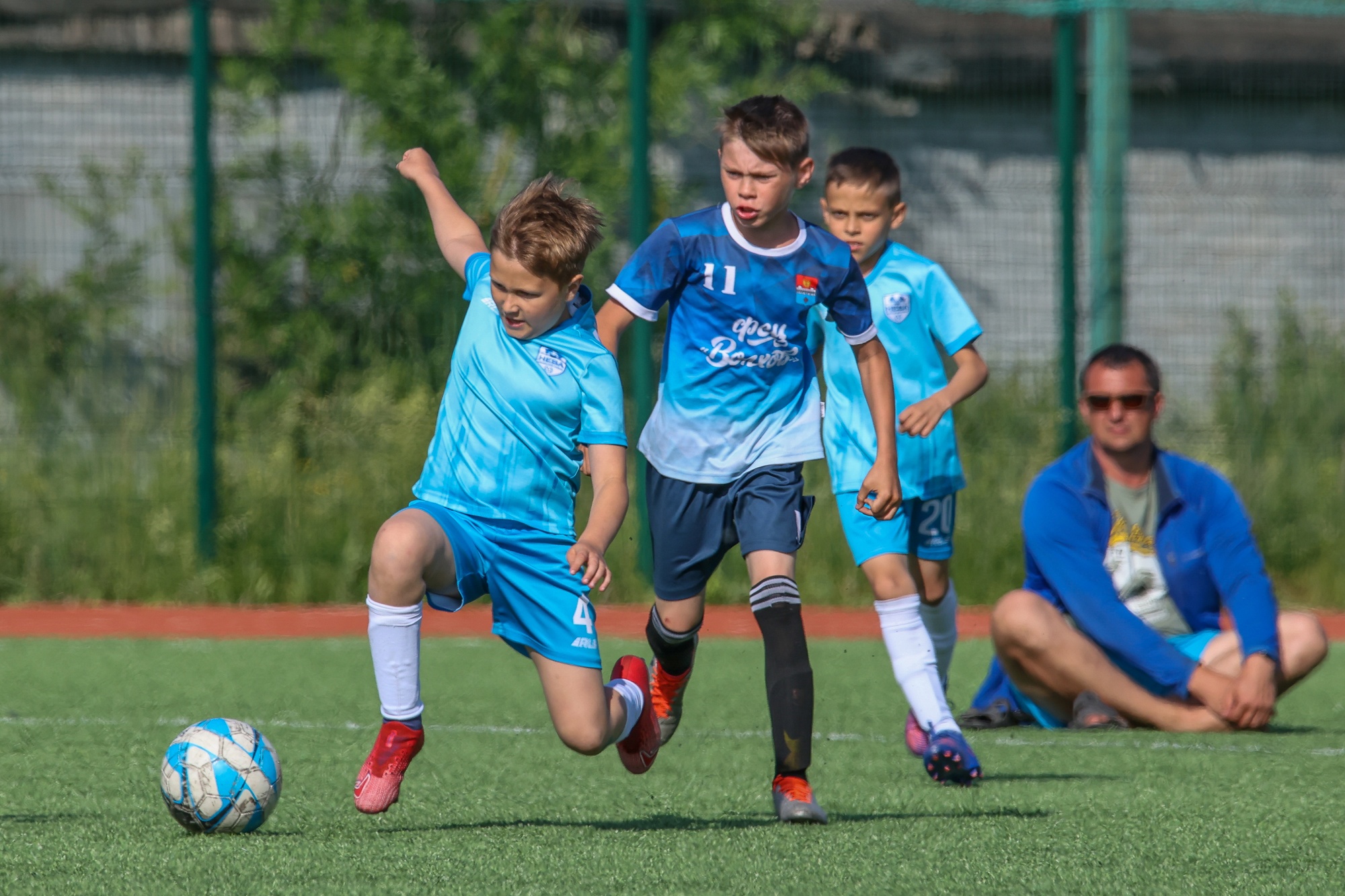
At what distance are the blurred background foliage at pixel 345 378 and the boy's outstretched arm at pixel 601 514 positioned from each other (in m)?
5.81

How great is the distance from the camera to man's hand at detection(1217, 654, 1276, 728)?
5926 mm

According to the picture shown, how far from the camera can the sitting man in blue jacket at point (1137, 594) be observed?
603 cm

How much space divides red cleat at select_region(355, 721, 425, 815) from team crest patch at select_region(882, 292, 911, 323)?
7.41 ft

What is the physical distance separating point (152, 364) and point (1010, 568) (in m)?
4.94

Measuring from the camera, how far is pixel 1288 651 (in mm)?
6168

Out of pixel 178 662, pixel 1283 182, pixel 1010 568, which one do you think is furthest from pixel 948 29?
pixel 178 662

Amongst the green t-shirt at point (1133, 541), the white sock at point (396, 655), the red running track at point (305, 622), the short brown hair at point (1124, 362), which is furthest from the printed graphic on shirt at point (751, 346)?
the red running track at point (305, 622)

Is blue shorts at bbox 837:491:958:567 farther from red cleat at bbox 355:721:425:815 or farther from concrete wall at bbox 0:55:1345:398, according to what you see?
concrete wall at bbox 0:55:1345:398

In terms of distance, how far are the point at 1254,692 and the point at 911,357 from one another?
5.03 ft

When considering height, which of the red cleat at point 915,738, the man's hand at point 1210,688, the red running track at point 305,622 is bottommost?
the red running track at point 305,622

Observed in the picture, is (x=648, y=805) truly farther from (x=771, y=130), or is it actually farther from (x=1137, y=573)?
(x=1137, y=573)

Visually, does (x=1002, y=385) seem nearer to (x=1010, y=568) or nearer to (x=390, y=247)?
(x=1010, y=568)

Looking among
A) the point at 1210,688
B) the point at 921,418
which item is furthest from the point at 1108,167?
the point at 921,418

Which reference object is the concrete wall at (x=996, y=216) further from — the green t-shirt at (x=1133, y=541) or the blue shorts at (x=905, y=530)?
the blue shorts at (x=905, y=530)
